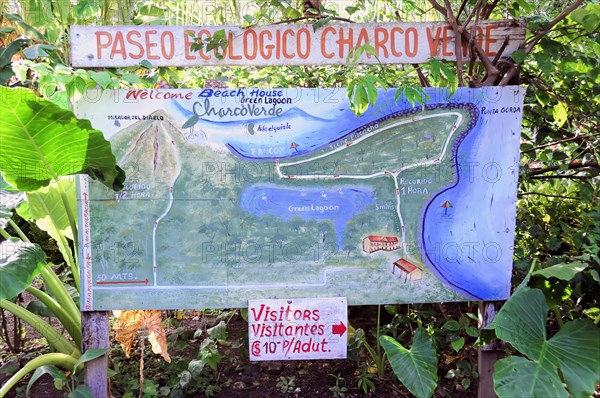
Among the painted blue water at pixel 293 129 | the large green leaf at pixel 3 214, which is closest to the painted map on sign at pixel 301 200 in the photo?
the painted blue water at pixel 293 129

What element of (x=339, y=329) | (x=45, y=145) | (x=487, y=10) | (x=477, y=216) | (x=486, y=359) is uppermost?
(x=487, y=10)

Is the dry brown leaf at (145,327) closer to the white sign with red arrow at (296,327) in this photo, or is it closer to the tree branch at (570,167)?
the white sign with red arrow at (296,327)

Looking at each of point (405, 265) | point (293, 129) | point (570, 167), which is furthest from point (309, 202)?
point (570, 167)

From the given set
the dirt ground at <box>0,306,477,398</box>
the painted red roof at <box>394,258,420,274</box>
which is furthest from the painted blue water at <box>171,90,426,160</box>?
the dirt ground at <box>0,306,477,398</box>

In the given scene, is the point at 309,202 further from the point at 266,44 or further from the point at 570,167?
the point at 570,167

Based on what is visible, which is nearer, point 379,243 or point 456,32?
point 456,32

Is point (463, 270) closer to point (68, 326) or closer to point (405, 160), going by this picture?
point (405, 160)

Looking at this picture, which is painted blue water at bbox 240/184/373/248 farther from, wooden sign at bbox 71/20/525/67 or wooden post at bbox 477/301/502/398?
wooden post at bbox 477/301/502/398

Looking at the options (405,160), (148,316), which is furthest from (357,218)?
(148,316)
